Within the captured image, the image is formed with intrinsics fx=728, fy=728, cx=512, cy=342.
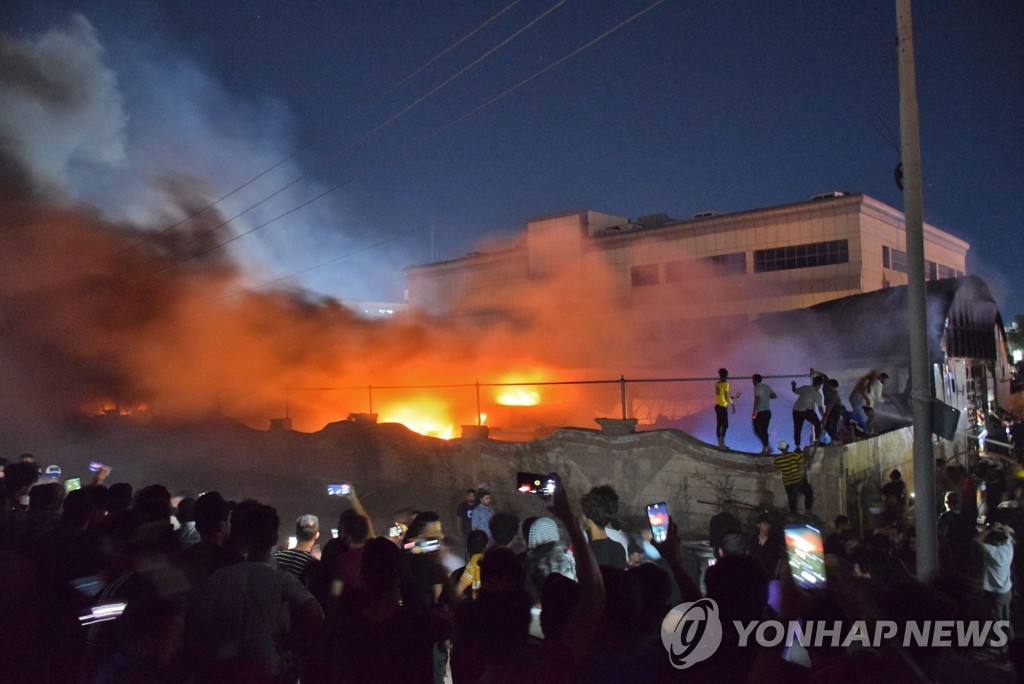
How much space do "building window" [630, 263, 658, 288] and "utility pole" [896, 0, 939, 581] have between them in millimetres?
25758

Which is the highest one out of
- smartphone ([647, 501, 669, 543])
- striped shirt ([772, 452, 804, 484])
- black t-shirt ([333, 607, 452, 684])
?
smartphone ([647, 501, 669, 543])

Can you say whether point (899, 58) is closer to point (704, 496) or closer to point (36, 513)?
point (704, 496)

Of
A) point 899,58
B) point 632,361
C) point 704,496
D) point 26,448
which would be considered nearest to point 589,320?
point 632,361

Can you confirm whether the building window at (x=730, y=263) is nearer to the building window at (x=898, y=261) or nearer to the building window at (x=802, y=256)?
the building window at (x=802, y=256)

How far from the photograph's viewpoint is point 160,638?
3018 mm

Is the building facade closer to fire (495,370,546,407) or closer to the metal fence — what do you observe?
the metal fence

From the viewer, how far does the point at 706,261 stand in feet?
102

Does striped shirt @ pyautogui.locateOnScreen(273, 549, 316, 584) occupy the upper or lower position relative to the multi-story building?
lower

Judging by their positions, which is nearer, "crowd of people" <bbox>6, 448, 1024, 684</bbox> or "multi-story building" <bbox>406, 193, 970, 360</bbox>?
"crowd of people" <bbox>6, 448, 1024, 684</bbox>

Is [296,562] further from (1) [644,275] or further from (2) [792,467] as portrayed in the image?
(1) [644,275]

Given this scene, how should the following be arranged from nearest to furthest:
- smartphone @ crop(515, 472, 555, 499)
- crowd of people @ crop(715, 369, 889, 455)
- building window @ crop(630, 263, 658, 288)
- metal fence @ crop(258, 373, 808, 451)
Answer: smartphone @ crop(515, 472, 555, 499) → crowd of people @ crop(715, 369, 889, 455) → metal fence @ crop(258, 373, 808, 451) → building window @ crop(630, 263, 658, 288)

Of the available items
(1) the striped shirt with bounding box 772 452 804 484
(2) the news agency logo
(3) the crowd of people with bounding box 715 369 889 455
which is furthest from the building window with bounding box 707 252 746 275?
(2) the news agency logo

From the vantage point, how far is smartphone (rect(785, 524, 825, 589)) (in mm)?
3529

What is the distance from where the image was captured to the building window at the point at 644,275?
3222cm
